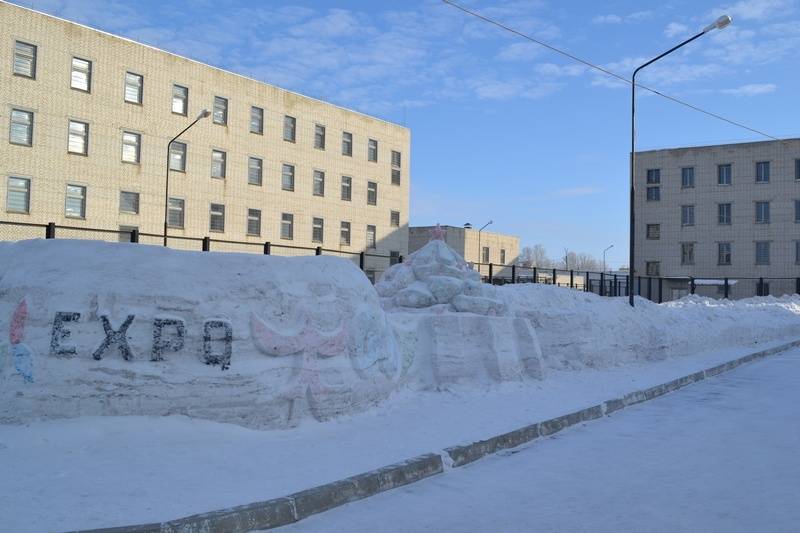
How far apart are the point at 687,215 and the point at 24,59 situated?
148ft

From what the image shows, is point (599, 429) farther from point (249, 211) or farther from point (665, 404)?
point (249, 211)

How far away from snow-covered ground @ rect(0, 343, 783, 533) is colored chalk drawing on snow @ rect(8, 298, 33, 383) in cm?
47

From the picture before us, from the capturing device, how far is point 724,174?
54.6 m

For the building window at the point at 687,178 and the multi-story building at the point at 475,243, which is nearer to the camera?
the building window at the point at 687,178

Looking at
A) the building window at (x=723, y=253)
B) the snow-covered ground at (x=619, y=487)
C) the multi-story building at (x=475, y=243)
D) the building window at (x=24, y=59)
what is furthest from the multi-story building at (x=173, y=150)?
the snow-covered ground at (x=619, y=487)

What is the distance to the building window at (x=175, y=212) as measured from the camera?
3791 cm

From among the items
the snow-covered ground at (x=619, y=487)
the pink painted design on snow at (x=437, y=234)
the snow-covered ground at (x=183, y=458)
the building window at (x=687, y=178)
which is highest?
the building window at (x=687, y=178)

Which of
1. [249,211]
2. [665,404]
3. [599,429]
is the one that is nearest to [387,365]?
[599,429]

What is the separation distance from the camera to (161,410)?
6625mm

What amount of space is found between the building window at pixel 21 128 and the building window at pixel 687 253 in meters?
44.7

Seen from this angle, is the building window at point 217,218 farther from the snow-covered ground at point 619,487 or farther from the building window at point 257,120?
the snow-covered ground at point 619,487

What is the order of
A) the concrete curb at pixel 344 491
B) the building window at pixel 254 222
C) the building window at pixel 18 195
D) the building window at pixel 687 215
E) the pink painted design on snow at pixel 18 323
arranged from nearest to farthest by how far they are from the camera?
the concrete curb at pixel 344 491 < the pink painted design on snow at pixel 18 323 < the building window at pixel 18 195 < the building window at pixel 254 222 < the building window at pixel 687 215

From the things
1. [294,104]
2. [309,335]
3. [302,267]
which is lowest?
[309,335]

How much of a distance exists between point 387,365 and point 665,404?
4.83 m
